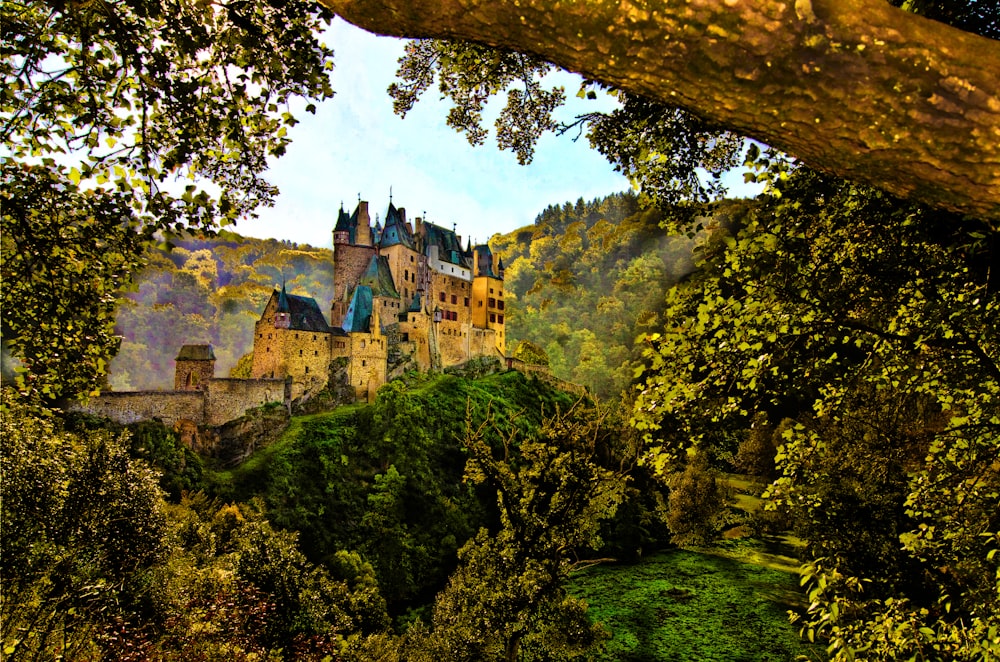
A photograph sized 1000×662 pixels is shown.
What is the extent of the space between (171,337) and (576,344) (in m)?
39.5

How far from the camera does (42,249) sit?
13.7 feet

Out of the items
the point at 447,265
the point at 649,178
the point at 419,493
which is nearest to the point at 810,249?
the point at 649,178

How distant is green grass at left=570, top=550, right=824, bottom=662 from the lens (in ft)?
58.4

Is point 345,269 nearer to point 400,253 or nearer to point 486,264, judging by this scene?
point 400,253

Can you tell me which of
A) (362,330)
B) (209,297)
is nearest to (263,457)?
(362,330)

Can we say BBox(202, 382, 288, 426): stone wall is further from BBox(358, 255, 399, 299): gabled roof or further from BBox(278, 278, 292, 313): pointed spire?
BBox(358, 255, 399, 299): gabled roof

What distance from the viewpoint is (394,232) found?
115 feet

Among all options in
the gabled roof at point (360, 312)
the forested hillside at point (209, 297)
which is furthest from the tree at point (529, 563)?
the forested hillside at point (209, 297)

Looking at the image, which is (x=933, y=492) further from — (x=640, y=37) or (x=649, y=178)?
(x=640, y=37)

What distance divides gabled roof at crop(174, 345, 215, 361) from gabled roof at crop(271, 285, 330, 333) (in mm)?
3824

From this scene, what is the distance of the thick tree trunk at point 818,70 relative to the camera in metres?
1.65

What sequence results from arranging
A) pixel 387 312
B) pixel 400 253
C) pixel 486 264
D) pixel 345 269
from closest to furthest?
1. pixel 387 312
2. pixel 345 269
3. pixel 400 253
4. pixel 486 264

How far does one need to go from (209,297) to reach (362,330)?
27469 mm

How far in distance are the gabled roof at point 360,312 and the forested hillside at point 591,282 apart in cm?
2531
